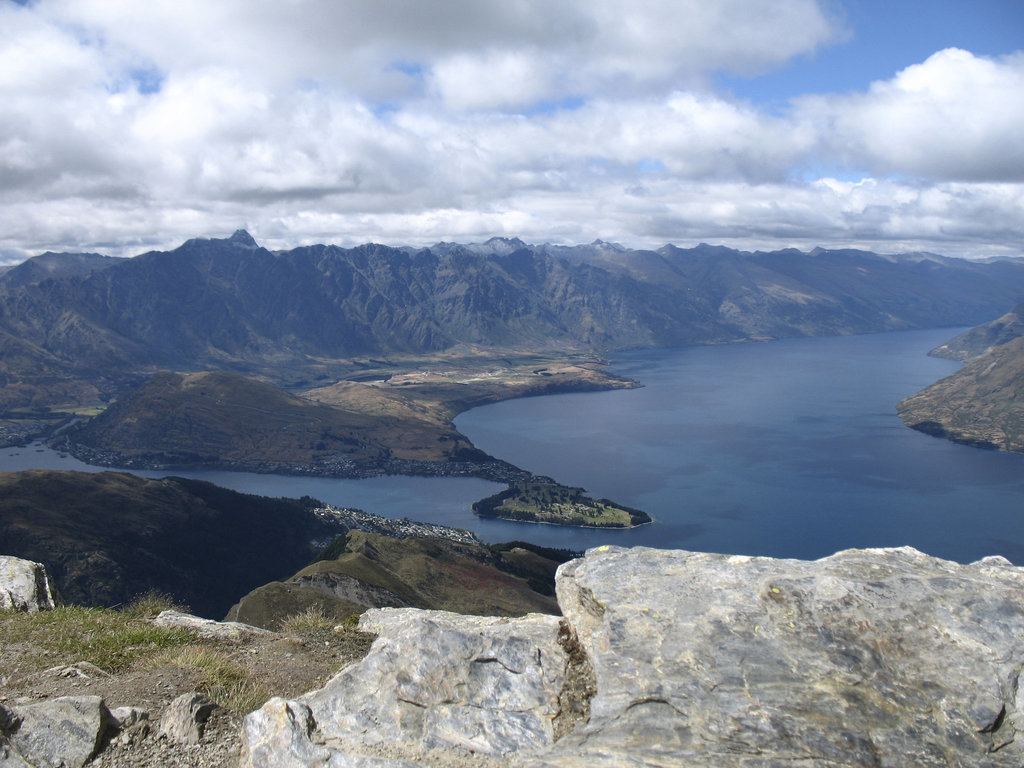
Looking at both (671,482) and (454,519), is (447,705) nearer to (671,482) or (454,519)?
(454,519)

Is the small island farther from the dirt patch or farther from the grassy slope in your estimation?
the dirt patch

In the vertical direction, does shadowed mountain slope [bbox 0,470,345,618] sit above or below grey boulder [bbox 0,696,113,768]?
below

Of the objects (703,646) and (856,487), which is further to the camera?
(856,487)

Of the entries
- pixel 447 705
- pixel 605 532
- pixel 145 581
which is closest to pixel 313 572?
pixel 447 705

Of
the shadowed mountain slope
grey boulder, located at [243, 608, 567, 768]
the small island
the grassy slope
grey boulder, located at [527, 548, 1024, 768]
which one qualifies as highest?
grey boulder, located at [527, 548, 1024, 768]

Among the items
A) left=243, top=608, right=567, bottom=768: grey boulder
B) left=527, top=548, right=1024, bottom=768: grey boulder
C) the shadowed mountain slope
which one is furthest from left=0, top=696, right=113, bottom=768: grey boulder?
the shadowed mountain slope

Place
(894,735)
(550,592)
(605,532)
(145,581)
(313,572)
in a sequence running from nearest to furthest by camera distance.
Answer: (894,735) → (313,572) → (550,592) → (145,581) → (605,532)

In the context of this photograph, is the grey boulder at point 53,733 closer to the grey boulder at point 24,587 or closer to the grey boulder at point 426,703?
the grey boulder at point 426,703
